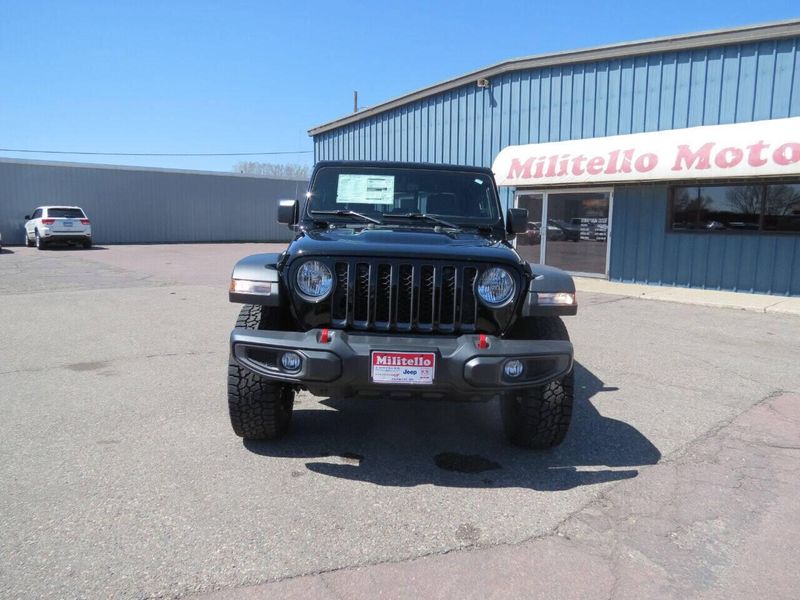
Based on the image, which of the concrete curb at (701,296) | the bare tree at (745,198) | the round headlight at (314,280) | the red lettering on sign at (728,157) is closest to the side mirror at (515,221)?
the round headlight at (314,280)

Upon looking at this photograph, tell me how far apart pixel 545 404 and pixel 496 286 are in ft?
2.53

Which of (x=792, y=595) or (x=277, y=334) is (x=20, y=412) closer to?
(x=277, y=334)

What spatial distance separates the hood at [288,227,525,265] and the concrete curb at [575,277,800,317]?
7843mm

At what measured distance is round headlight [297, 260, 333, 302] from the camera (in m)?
3.37

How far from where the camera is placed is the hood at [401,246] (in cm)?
337

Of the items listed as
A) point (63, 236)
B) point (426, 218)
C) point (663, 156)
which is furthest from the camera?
point (63, 236)

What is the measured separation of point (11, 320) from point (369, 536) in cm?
782

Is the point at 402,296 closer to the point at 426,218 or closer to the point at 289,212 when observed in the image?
the point at 426,218

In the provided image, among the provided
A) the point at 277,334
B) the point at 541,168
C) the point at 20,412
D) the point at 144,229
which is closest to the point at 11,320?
the point at 20,412

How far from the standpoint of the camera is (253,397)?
352cm

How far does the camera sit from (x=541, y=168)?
43.2ft

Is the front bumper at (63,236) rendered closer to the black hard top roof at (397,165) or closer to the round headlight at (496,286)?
the black hard top roof at (397,165)

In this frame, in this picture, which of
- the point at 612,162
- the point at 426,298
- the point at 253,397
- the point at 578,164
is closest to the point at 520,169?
the point at 578,164

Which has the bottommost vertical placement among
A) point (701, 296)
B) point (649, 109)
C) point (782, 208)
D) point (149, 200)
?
point (701, 296)
